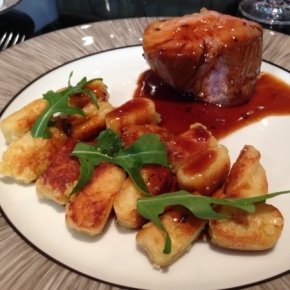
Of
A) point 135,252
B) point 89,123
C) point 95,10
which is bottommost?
point 95,10

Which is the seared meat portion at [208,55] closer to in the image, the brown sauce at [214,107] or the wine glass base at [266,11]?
the brown sauce at [214,107]

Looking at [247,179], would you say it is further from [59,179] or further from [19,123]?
[19,123]

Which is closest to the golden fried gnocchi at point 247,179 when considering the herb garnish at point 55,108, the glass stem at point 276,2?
the herb garnish at point 55,108

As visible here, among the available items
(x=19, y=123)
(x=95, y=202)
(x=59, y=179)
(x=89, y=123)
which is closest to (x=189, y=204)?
(x=95, y=202)

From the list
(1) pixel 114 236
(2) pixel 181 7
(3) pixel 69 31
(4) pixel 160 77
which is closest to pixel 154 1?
(2) pixel 181 7

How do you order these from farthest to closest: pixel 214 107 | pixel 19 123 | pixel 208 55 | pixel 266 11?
pixel 266 11
pixel 214 107
pixel 208 55
pixel 19 123
